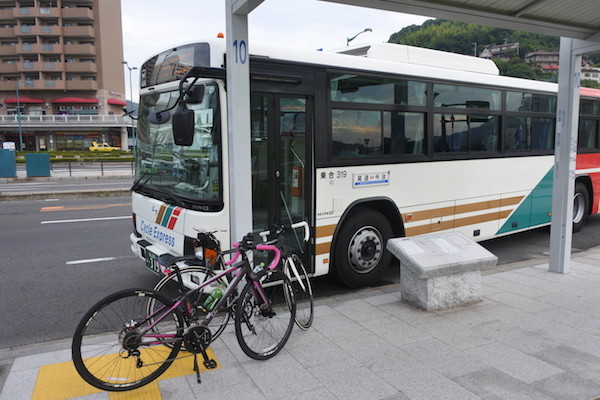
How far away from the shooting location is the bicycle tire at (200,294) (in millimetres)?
3695

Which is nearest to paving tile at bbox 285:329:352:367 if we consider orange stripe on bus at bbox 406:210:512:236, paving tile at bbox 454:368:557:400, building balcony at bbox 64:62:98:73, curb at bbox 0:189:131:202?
paving tile at bbox 454:368:557:400

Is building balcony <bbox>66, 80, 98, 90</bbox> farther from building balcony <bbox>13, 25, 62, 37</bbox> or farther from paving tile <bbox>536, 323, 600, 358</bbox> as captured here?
paving tile <bbox>536, 323, 600, 358</bbox>

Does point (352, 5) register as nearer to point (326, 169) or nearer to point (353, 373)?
point (326, 169)

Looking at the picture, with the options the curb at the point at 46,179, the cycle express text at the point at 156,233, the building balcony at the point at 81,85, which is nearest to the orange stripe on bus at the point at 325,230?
the cycle express text at the point at 156,233

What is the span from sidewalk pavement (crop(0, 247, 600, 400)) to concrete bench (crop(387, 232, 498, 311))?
149 mm

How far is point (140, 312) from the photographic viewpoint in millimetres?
3428

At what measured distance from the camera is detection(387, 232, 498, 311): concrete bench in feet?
16.5

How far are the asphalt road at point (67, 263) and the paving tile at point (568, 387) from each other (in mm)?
2935

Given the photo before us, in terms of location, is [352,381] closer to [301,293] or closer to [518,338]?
[301,293]

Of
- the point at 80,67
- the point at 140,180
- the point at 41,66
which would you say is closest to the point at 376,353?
the point at 140,180

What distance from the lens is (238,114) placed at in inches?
168

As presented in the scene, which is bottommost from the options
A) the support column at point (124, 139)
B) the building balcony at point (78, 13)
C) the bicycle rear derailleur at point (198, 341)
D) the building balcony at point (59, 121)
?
the bicycle rear derailleur at point (198, 341)

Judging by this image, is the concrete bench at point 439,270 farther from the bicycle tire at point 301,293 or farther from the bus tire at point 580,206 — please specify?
the bus tire at point 580,206

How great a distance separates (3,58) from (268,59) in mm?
83585
